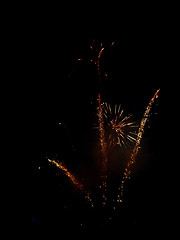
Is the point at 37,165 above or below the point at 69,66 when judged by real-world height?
below

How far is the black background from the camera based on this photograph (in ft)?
14.3

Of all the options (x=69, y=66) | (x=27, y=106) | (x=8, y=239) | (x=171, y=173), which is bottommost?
(x=8, y=239)

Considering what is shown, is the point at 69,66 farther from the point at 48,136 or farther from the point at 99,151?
the point at 99,151

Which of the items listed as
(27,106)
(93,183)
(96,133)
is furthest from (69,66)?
(93,183)

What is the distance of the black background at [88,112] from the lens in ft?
14.3

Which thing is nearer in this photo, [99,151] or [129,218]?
[129,218]

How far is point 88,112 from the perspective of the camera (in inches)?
195

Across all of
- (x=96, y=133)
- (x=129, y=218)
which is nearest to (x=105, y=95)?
(x=96, y=133)

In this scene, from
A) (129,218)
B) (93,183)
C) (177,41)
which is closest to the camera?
(129,218)

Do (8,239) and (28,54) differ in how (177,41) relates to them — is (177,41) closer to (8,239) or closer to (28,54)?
(28,54)

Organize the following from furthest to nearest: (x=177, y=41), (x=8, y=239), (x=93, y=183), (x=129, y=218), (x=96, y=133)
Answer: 1. (x=96, y=133)
2. (x=93, y=183)
3. (x=177, y=41)
4. (x=129, y=218)
5. (x=8, y=239)

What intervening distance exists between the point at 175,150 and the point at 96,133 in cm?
153

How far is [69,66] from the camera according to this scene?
461cm

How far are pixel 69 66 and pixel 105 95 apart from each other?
845mm
